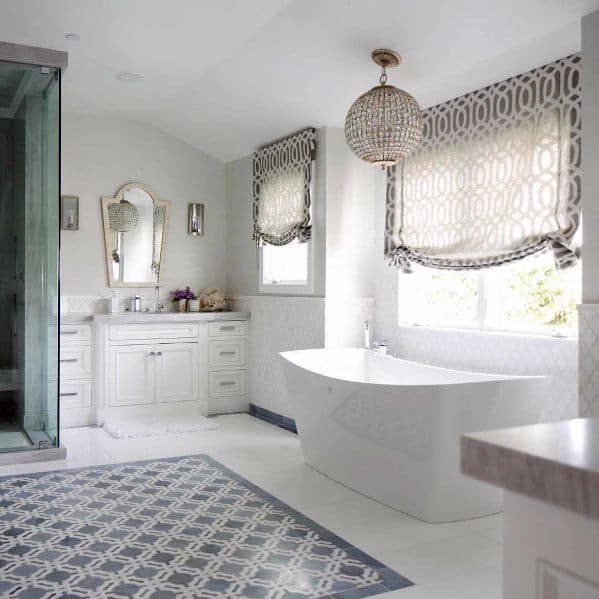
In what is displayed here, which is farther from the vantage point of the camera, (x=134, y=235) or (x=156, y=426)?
(x=134, y=235)

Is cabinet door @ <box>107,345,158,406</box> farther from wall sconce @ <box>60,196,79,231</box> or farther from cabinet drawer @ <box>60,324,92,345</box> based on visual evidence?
wall sconce @ <box>60,196,79,231</box>

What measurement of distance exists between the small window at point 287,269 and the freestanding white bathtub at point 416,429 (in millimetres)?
1434

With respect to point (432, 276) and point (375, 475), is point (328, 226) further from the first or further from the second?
point (375, 475)

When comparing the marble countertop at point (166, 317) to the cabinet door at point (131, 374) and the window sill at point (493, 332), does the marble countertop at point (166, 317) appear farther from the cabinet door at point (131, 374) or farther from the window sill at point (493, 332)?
the window sill at point (493, 332)

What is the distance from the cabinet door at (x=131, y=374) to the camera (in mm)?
5664

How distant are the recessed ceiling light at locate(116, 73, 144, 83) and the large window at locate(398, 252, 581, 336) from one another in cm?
244

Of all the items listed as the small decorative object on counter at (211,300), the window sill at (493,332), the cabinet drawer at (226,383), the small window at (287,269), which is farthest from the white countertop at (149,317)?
the window sill at (493,332)

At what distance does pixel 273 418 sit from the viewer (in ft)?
19.0

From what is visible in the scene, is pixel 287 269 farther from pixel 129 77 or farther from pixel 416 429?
pixel 416 429

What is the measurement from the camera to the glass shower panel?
443cm

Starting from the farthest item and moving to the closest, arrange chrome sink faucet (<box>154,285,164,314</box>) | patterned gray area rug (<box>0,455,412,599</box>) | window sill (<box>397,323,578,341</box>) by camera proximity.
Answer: chrome sink faucet (<box>154,285,164,314</box>)
window sill (<box>397,323,578,341</box>)
patterned gray area rug (<box>0,455,412,599</box>)

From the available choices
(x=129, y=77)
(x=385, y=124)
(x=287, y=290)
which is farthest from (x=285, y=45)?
(x=287, y=290)

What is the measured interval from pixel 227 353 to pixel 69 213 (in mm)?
1872

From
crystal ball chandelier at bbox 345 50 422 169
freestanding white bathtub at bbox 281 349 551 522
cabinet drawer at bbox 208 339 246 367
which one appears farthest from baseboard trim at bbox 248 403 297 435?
crystal ball chandelier at bbox 345 50 422 169
